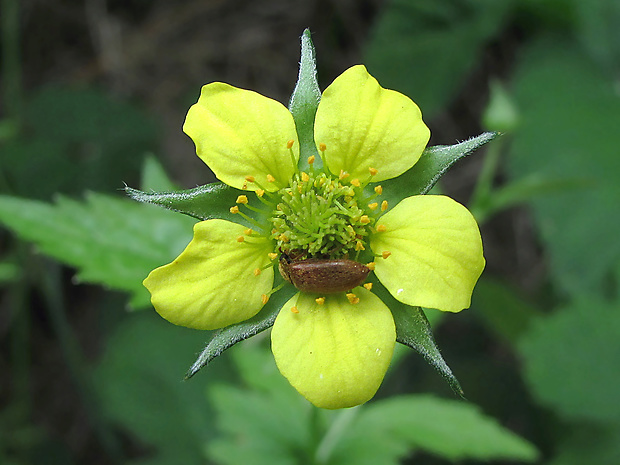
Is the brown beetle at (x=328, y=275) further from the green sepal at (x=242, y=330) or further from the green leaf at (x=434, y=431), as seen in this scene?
the green leaf at (x=434, y=431)

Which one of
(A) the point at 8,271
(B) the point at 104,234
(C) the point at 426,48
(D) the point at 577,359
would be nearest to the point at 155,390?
(A) the point at 8,271

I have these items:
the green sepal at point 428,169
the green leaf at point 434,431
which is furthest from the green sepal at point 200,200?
the green leaf at point 434,431

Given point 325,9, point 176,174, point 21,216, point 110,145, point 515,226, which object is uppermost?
point 21,216

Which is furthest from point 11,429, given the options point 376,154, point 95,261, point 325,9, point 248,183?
point 325,9

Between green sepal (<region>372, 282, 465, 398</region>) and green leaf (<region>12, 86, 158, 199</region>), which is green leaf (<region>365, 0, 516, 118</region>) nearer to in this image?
green leaf (<region>12, 86, 158, 199</region>)

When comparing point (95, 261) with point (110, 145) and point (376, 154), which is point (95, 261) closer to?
point (376, 154)

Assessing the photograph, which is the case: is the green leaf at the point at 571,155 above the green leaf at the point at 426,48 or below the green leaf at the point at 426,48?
below
